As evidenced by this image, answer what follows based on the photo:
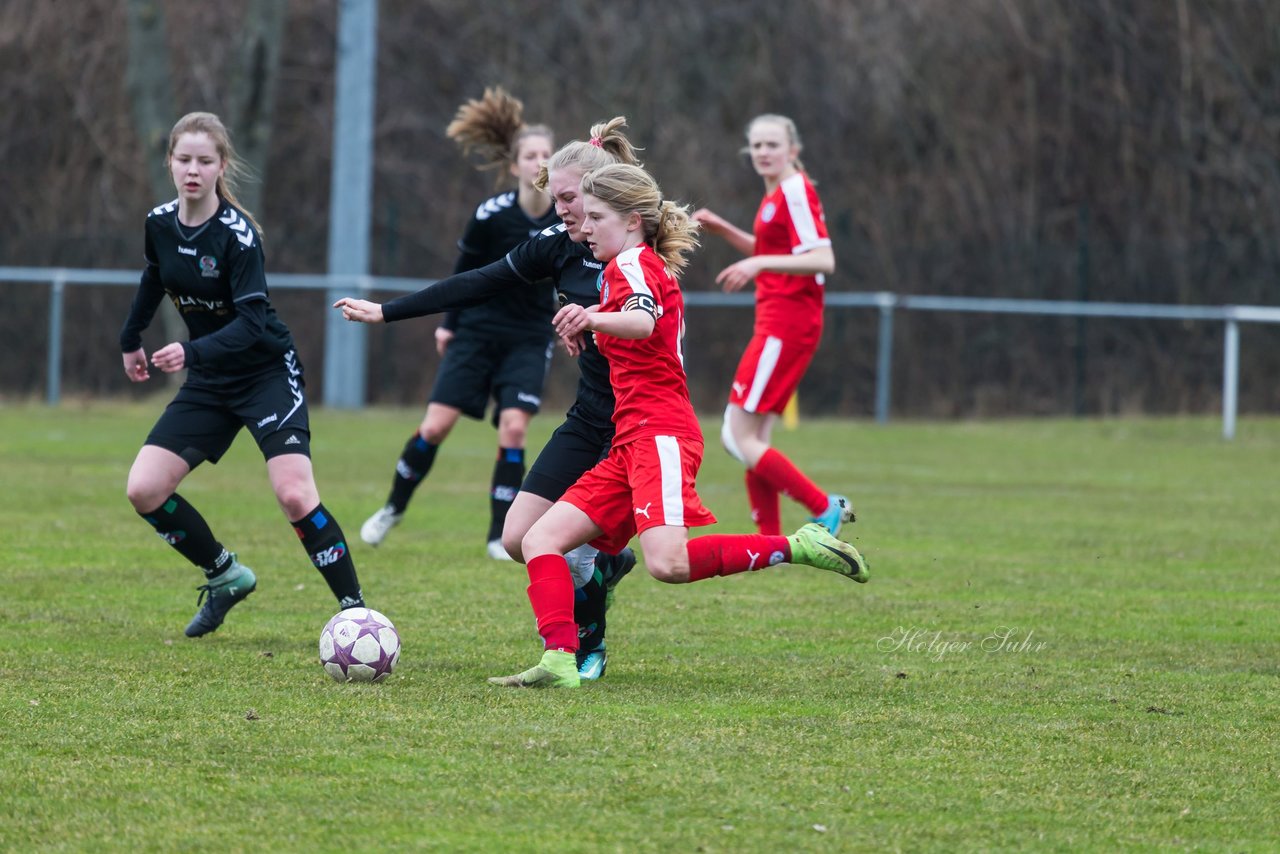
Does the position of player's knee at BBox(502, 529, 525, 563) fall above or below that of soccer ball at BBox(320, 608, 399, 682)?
above

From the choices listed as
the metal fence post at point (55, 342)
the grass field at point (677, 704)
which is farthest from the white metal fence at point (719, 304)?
the grass field at point (677, 704)

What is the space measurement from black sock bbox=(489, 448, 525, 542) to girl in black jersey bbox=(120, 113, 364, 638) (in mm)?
2206

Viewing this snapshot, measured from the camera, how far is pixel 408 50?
26.3 meters

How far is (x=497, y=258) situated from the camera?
8312 millimetres

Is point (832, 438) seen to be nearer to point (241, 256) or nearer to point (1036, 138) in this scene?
point (1036, 138)

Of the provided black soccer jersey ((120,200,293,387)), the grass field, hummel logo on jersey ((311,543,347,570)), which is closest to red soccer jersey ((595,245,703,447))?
the grass field

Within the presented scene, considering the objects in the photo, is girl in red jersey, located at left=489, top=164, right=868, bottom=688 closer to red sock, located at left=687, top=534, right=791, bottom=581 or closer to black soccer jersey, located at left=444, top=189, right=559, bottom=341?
red sock, located at left=687, top=534, right=791, bottom=581

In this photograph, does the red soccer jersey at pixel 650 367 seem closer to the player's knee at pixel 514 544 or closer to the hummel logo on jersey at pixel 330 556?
the player's knee at pixel 514 544

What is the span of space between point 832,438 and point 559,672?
12.4 meters

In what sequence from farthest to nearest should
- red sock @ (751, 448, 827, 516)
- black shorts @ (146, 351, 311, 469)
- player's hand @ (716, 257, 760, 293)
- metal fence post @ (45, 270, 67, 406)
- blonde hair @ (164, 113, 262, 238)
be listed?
1. metal fence post @ (45, 270, 67, 406)
2. red sock @ (751, 448, 827, 516)
3. player's hand @ (716, 257, 760, 293)
4. black shorts @ (146, 351, 311, 469)
5. blonde hair @ (164, 113, 262, 238)

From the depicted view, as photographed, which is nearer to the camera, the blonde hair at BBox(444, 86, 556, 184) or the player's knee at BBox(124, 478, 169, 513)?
the player's knee at BBox(124, 478, 169, 513)

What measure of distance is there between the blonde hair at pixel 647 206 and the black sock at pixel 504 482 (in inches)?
121

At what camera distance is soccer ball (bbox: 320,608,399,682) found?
5129 millimetres

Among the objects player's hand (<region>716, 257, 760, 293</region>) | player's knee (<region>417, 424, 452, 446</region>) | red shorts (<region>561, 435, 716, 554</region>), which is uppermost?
player's hand (<region>716, 257, 760, 293</region>)
